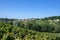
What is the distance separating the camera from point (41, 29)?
77.1 m

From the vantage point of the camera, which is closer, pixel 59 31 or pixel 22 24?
pixel 59 31

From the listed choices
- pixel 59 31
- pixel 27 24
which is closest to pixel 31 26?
pixel 27 24

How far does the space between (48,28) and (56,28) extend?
357 cm

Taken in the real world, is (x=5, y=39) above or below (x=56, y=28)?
above

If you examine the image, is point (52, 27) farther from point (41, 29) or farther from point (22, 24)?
point (22, 24)

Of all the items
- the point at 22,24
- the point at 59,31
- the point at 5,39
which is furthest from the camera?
the point at 22,24

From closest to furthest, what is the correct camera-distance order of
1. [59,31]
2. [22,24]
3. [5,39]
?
[5,39], [59,31], [22,24]

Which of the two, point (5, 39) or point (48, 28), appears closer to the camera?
point (5, 39)

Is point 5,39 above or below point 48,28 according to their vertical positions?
above

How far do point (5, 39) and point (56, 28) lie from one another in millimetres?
72283

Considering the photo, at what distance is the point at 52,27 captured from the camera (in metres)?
79.9

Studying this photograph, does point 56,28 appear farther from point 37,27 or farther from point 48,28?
point 37,27

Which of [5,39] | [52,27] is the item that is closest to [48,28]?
[52,27]

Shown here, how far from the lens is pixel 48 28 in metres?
78.2
